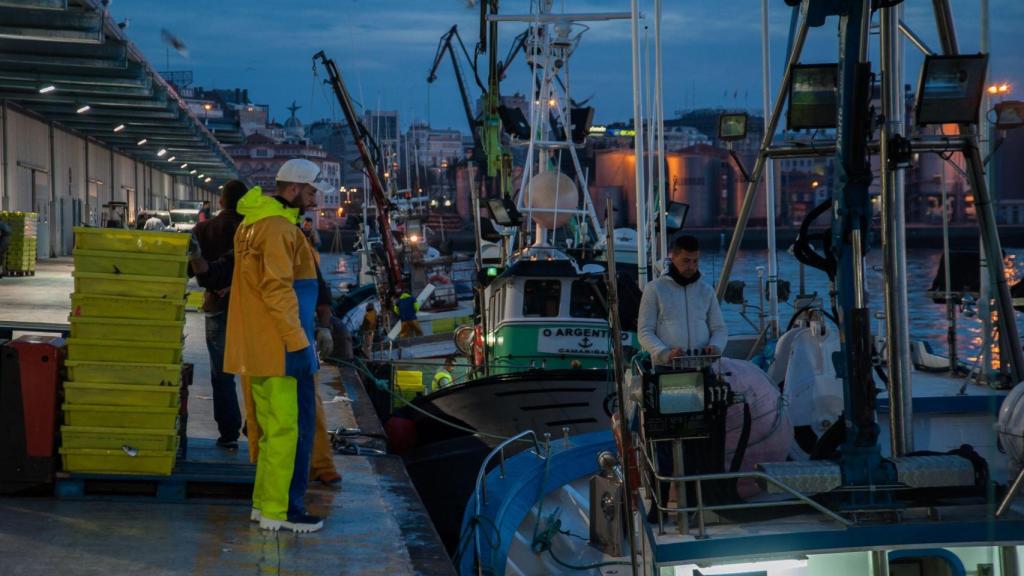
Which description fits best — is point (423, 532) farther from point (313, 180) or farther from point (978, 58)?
point (978, 58)

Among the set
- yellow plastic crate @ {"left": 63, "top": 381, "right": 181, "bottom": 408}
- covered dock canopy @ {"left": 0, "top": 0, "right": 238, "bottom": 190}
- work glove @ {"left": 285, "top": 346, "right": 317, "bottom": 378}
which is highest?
covered dock canopy @ {"left": 0, "top": 0, "right": 238, "bottom": 190}

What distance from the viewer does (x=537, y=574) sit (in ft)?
25.5

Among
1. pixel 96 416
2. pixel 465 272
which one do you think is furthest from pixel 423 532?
pixel 465 272

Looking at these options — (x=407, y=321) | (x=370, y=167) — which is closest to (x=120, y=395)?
(x=407, y=321)

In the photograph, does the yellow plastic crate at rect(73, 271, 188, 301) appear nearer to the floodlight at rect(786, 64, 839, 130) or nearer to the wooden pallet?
the wooden pallet

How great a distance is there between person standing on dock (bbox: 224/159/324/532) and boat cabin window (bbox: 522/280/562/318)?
8129 millimetres

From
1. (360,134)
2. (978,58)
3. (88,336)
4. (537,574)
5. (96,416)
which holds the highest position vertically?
(360,134)

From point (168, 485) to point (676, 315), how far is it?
3094 mm

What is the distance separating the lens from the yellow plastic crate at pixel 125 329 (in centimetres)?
687

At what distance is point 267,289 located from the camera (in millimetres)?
6172

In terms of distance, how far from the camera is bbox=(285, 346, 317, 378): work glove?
6.22 meters

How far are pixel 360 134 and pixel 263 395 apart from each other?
905 inches

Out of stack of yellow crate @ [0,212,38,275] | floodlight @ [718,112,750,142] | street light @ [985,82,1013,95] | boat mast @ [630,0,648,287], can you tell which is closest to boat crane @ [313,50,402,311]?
stack of yellow crate @ [0,212,38,275]

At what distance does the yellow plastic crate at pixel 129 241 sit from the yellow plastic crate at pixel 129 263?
25mm
